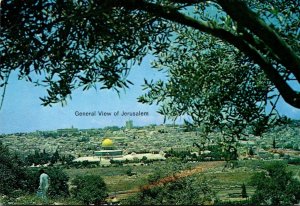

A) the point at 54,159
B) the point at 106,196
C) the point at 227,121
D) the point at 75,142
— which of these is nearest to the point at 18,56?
the point at 227,121

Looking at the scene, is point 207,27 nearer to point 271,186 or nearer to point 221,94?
point 221,94

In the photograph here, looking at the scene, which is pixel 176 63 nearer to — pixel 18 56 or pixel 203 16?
pixel 203 16

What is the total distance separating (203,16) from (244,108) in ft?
6.29

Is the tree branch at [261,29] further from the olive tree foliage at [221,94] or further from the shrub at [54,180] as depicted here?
the shrub at [54,180]

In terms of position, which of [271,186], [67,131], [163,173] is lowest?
[271,186]

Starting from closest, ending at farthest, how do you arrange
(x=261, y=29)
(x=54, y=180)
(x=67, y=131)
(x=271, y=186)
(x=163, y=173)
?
1. (x=261, y=29)
2. (x=67, y=131)
3. (x=54, y=180)
4. (x=271, y=186)
5. (x=163, y=173)

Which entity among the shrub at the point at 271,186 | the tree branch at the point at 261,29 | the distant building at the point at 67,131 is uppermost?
the tree branch at the point at 261,29

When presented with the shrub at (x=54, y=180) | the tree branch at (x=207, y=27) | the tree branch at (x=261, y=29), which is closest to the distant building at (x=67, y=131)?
the shrub at (x=54, y=180)

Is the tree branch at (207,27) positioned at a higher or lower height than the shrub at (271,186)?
higher

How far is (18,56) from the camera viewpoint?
5.24m

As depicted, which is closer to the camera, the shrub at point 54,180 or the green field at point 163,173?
the green field at point 163,173

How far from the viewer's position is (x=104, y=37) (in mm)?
5344

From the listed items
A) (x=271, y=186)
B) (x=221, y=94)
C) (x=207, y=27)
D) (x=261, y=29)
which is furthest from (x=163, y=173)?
(x=261, y=29)

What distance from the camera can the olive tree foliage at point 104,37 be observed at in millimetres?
4738
